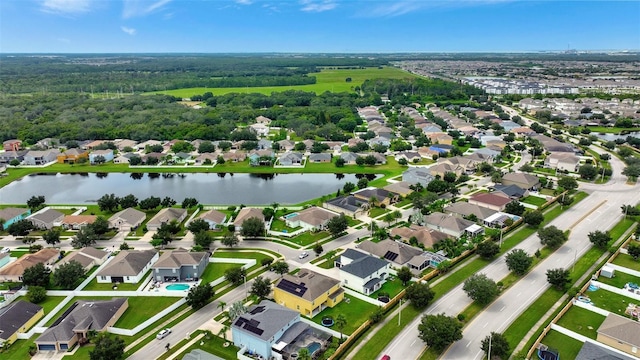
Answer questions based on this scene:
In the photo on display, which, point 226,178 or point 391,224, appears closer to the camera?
point 391,224

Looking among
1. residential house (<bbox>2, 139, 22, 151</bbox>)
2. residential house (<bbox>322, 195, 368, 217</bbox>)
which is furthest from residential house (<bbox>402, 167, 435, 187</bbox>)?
residential house (<bbox>2, 139, 22, 151</bbox>)

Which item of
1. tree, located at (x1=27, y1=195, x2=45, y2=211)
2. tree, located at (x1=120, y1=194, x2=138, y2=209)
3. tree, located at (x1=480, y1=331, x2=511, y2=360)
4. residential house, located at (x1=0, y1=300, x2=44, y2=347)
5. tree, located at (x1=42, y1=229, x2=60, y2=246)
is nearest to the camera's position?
tree, located at (x1=480, y1=331, x2=511, y2=360)

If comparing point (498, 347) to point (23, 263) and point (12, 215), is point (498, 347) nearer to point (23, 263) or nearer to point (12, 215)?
point (23, 263)

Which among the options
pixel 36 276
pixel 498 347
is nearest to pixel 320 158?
pixel 36 276

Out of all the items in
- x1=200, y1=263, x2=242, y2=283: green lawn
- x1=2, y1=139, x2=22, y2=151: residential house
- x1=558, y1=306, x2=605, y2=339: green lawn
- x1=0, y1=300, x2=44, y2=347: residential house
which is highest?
x1=2, y1=139, x2=22, y2=151: residential house

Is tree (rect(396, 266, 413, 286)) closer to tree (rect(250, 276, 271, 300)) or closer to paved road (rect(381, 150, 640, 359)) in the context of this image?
paved road (rect(381, 150, 640, 359))

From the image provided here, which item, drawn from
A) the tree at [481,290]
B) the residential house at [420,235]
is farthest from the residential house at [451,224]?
the tree at [481,290]

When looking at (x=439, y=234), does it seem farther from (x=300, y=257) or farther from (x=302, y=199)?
(x=302, y=199)

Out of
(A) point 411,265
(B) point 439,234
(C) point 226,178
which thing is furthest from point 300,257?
(C) point 226,178
